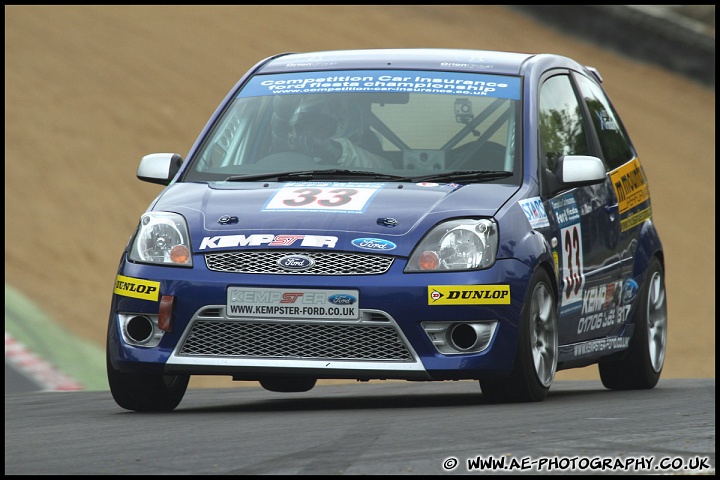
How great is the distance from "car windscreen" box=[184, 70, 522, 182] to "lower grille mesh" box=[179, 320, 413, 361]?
1130mm

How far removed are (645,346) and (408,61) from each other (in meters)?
2.41

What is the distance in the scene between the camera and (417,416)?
7188mm

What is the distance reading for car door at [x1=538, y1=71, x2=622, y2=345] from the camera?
8305 mm

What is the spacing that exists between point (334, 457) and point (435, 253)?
1941mm

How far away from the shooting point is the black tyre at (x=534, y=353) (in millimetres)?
7535

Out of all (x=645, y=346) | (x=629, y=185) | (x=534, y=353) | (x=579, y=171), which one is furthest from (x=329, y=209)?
(x=645, y=346)

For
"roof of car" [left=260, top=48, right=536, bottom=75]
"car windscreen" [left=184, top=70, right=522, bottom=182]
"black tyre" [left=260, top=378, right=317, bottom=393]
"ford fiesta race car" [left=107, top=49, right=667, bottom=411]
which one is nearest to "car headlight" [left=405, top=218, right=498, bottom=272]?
"ford fiesta race car" [left=107, top=49, right=667, bottom=411]

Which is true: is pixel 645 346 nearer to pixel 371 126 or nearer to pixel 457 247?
pixel 371 126

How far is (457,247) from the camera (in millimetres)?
7434

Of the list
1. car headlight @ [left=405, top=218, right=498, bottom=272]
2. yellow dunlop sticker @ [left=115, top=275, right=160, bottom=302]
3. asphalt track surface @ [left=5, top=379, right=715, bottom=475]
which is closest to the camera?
asphalt track surface @ [left=5, top=379, right=715, bottom=475]

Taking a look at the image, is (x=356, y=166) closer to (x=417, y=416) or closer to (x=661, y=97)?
(x=417, y=416)

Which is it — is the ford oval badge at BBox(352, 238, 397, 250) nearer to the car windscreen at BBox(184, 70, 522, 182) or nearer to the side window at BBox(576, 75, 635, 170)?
the car windscreen at BBox(184, 70, 522, 182)

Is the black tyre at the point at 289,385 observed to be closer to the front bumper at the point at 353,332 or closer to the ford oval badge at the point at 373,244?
the front bumper at the point at 353,332

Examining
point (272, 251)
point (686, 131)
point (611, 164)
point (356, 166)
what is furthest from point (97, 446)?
point (686, 131)
